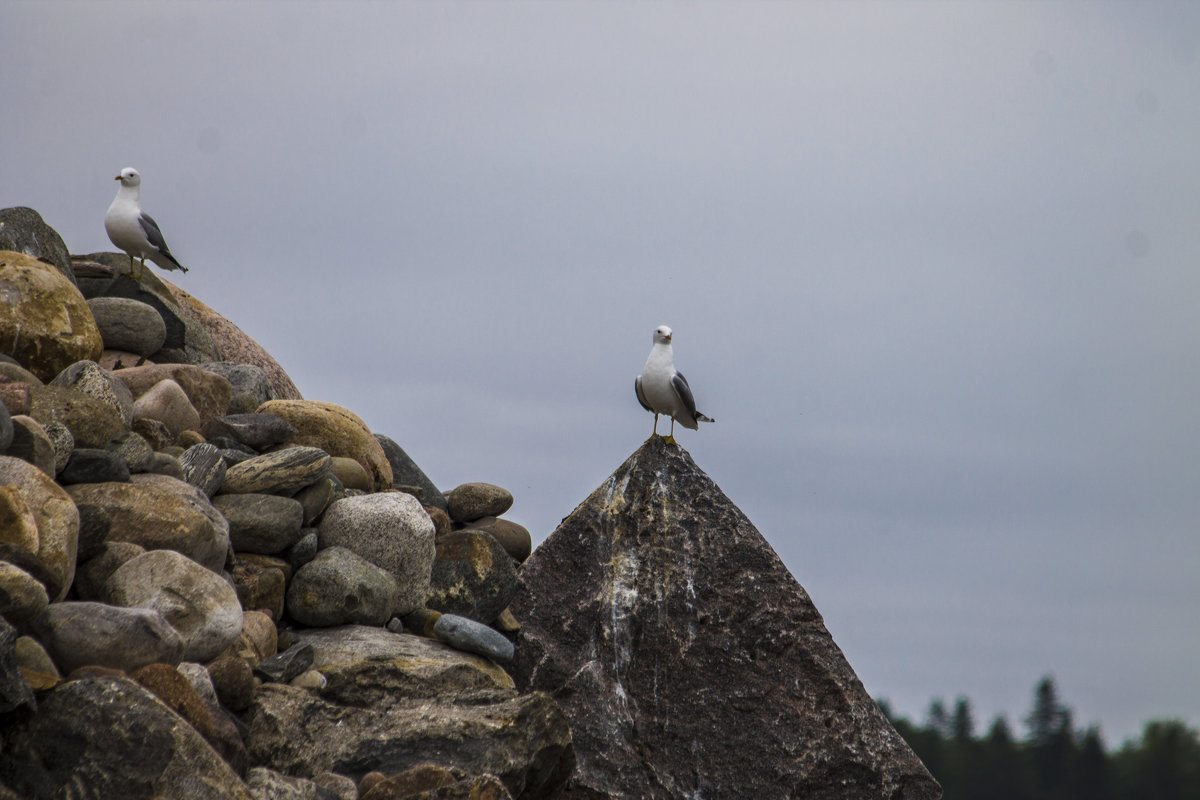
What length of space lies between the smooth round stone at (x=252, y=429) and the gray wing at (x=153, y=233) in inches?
214

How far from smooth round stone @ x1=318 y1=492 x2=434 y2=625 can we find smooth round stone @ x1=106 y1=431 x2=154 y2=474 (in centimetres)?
211

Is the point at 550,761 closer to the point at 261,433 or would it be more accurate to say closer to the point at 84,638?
the point at 84,638

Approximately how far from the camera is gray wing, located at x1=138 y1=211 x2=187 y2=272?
17.1 m

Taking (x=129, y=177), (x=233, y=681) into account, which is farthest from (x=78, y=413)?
(x=129, y=177)

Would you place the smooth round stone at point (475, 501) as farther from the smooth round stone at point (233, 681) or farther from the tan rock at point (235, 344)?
the smooth round stone at point (233, 681)

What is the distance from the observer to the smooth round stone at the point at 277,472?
38.1 ft

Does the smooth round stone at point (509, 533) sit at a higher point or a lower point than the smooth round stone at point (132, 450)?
higher

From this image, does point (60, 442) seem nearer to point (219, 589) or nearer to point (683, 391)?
point (219, 589)

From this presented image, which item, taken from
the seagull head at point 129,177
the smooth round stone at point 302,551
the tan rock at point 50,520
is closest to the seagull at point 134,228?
the seagull head at point 129,177

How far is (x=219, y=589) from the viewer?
9.24 m

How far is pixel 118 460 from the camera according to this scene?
10133 millimetres

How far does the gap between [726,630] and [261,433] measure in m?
5.46

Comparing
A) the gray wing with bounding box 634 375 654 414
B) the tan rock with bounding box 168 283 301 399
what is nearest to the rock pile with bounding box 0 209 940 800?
the gray wing with bounding box 634 375 654 414

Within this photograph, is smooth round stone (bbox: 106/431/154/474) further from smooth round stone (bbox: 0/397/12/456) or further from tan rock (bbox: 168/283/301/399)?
tan rock (bbox: 168/283/301/399)
